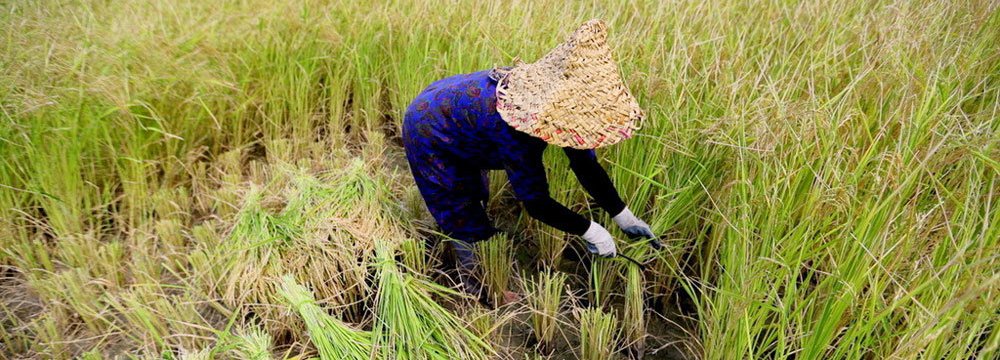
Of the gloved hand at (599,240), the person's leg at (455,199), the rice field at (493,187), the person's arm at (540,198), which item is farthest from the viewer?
the person's leg at (455,199)

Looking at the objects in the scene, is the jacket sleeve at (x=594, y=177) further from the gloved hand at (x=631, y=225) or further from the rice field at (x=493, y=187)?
the rice field at (x=493, y=187)

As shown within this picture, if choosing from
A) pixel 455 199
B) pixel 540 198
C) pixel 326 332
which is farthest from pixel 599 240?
pixel 326 332

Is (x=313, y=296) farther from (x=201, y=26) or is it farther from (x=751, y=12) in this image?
(x=751, y=12)

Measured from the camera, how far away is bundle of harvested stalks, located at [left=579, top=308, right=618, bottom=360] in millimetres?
1832

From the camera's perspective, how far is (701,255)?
6.70 feet

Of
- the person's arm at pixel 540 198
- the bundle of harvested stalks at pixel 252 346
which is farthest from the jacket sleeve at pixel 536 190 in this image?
the bundle of harvested stalks at pixel 252 346

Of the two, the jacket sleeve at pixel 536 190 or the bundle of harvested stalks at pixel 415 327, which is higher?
the jacket sleeve at pixel 536 190

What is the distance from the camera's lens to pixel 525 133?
5.73ft

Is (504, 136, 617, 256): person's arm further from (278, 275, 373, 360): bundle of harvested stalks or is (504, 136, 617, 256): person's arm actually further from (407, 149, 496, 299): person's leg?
(278, 275, 373, 360): bundle of harvested stalks

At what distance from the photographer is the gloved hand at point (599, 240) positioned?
188 cm

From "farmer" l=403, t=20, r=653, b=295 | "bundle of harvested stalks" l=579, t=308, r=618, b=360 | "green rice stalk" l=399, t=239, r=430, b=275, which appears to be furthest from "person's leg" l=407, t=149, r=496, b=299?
"bundle of harvested stalks" l=579, t=308, r=618, b=360

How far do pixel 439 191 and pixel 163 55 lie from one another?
142 centimetres

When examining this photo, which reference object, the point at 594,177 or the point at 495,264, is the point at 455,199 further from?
the point at 594,177

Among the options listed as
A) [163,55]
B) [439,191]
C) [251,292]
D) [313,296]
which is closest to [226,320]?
[251,292]
